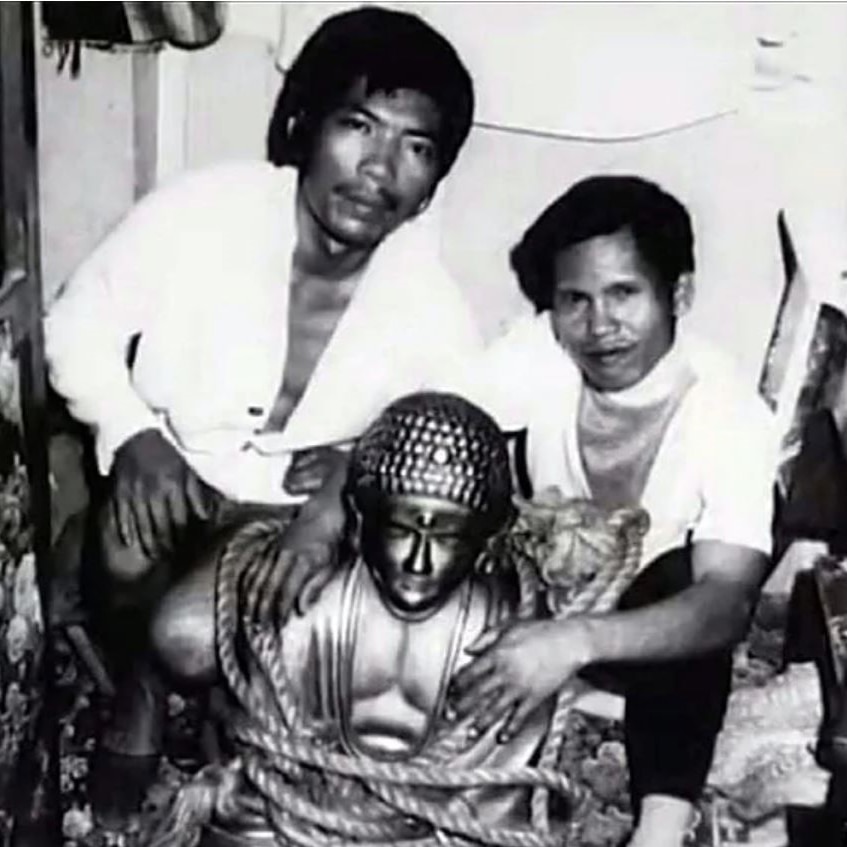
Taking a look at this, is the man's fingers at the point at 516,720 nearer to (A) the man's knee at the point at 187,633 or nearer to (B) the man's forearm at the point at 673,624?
(B) the man's forearm at the point at 673,624

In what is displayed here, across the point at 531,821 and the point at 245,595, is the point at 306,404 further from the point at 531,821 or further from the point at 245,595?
the point at 531,821

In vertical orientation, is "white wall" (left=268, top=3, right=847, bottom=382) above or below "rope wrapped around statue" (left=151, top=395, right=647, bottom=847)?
above

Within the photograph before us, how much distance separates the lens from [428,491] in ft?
4.59

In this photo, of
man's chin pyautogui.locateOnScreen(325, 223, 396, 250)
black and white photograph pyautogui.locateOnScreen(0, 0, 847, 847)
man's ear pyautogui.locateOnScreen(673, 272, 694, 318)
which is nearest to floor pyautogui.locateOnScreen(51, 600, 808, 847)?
black and white photograph pyautogui.locateOnScreen(0, 0, 847, 847)

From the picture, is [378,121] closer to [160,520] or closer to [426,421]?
[426,421]

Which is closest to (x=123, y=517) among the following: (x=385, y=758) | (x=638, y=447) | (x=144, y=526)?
(x=144, y=526)

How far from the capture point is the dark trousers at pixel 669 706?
4.67 ft

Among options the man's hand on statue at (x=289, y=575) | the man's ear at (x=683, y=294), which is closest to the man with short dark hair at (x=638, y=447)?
the man's ear at (x=683, y=294)

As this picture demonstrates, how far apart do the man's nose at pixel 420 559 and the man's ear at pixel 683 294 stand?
0.21 meters

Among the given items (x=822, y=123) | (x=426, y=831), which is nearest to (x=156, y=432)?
(x=426, y=831)

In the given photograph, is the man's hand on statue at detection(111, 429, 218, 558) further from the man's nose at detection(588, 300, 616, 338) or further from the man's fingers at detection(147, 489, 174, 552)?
the man's nose at detection(588, 300, 616, 338)

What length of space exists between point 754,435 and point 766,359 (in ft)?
0.16

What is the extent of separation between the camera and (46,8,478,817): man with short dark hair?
1.39 meters

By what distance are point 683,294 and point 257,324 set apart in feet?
0.88
